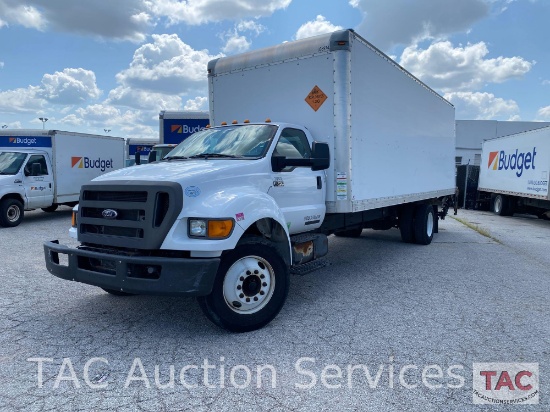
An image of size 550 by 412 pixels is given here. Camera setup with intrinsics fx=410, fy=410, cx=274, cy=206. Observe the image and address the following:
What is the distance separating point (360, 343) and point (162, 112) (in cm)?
1324

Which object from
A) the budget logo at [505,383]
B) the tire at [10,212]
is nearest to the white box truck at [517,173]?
the budget logo at [505,383]

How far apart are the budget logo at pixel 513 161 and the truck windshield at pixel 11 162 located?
694 inches

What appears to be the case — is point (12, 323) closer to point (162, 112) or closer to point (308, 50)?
point (308, 50)

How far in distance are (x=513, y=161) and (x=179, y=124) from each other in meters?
13.7

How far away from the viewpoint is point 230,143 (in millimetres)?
5184

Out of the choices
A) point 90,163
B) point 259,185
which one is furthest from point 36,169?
point 259,185

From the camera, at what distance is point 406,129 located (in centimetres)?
799

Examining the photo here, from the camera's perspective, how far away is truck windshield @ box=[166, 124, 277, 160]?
4945 millimetres

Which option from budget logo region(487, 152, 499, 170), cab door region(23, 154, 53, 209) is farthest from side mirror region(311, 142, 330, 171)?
budget logo region(487, 152, 499, 170)

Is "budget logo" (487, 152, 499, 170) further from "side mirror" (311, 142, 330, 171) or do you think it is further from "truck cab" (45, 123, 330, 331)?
"truck cab" (45, 123, 330, 331)

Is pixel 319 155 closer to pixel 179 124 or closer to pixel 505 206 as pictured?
pixel 179 124

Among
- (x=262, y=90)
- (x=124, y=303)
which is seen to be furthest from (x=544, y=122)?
(x=124, y=303)

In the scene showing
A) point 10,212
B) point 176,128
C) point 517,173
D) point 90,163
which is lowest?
point 10,212

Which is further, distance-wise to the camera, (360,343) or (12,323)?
(12,323)
